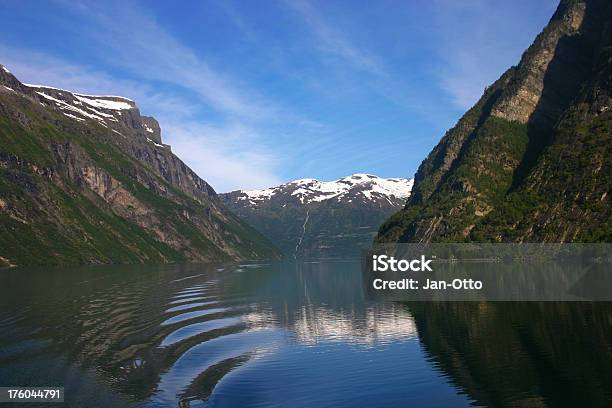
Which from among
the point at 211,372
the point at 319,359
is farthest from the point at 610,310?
the point at 211,372

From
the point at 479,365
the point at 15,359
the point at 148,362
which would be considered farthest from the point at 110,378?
the point at 479,365

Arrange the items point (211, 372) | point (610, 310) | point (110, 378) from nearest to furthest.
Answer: point (110, 378)
point (211, 372)
point (610, 310)

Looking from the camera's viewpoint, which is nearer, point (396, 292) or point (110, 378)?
point (110, 378)

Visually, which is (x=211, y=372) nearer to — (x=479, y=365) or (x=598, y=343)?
(x=479, y=365)

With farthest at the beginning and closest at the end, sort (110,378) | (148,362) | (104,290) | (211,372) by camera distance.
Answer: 1. (104,290)
2. (148,362)
3. (211,372)
4. (110,378)

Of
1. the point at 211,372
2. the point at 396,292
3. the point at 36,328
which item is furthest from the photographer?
the point at 396,292

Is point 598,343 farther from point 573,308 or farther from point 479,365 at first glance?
point 573,308
